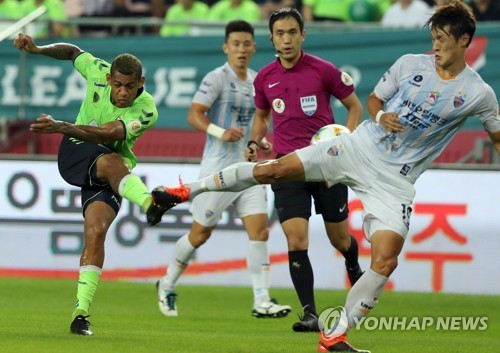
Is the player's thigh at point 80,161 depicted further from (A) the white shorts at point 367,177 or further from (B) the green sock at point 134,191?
(A) the white shorts at point 367,177

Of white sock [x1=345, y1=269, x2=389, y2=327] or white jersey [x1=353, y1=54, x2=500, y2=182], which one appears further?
white jersey [x1=353, y1=54, x2=500, y2=182]

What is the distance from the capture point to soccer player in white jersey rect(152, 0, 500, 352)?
9125 mm

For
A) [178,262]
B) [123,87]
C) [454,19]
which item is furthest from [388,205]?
[178,262]

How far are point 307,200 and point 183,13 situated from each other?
8967 millimetres

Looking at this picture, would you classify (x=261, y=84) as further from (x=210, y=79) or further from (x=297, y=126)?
(x=210, y=79)

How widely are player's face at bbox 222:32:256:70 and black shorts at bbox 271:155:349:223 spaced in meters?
2.30

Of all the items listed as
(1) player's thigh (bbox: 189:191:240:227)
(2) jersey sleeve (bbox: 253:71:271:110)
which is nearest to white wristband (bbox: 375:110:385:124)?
(2) jersey sleeve (bbox: 253:71:271:110)

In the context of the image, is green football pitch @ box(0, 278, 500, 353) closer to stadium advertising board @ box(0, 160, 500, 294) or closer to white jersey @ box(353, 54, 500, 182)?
stadium advertising board @ box(0, 160, 500, 294)

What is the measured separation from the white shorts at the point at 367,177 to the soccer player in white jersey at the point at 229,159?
11.7 ft

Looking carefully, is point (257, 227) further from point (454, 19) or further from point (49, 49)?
point (454, 19)

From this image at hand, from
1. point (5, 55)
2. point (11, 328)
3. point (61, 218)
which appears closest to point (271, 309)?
point (11, 328)

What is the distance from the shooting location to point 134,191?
973cm

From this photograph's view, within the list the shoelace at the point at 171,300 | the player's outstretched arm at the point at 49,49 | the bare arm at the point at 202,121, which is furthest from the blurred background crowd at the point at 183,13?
the player's outstretched arm at the point at 49,49

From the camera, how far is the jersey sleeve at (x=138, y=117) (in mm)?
10148
